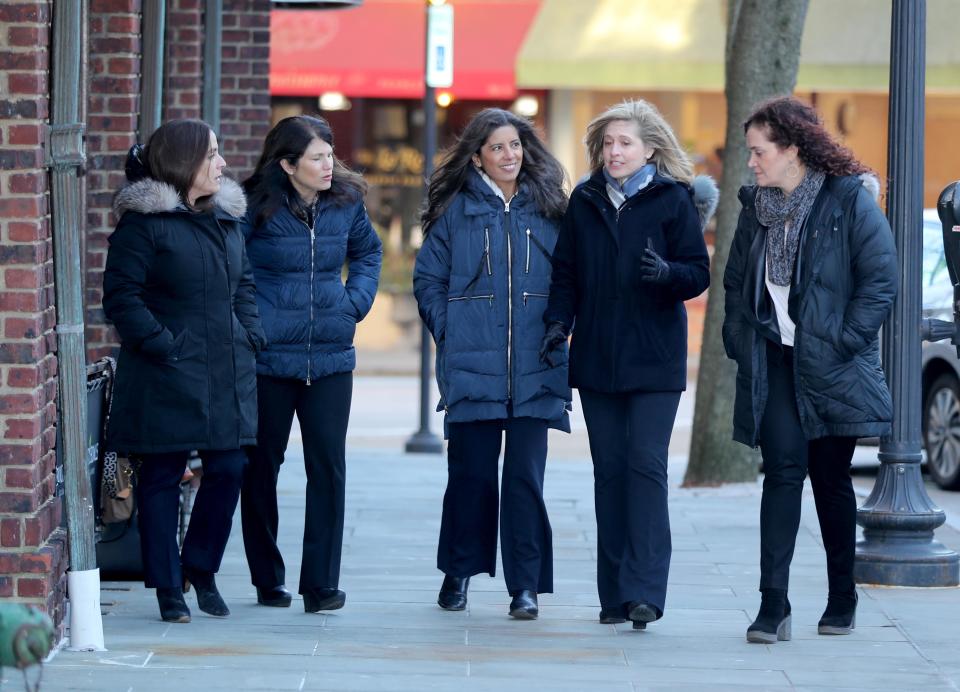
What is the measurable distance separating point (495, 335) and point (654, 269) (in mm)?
668

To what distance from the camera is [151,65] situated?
797 centimetres

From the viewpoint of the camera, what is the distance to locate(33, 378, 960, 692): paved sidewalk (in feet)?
18.1

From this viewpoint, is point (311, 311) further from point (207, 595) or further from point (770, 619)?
point (770, 619)

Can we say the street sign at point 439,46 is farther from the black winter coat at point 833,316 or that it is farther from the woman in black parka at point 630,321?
the black winter coat at point 833,316

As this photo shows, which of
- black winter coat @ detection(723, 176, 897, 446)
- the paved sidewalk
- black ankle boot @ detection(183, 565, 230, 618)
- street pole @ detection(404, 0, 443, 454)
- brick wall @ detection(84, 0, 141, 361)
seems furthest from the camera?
street pole @ detection(404, 0, 443, 454)

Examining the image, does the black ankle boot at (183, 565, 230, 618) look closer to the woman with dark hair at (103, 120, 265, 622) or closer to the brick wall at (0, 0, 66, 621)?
the woman with dark hair at (103, 120, 265, 622)

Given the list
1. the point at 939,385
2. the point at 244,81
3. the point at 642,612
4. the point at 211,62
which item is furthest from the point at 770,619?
the point at 939,385

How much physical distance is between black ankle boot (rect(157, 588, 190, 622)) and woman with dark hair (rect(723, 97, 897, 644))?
6.40ft

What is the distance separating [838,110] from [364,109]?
5.63 m

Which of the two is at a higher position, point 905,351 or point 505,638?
point 905,351

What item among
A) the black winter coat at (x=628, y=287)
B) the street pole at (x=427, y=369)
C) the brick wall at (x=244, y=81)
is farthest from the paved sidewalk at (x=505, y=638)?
the street pole at (x=427, y=369)

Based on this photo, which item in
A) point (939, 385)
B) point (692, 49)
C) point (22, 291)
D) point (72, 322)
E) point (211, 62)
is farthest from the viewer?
point (692, 49)

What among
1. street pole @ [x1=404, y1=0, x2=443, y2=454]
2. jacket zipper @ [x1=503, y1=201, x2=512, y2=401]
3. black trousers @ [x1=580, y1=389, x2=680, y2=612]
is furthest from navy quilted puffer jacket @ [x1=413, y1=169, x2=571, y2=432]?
street pole @ [x1=404, y1=0, x2=443, y2=454]

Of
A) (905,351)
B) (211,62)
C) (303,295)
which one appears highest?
(211,62)
